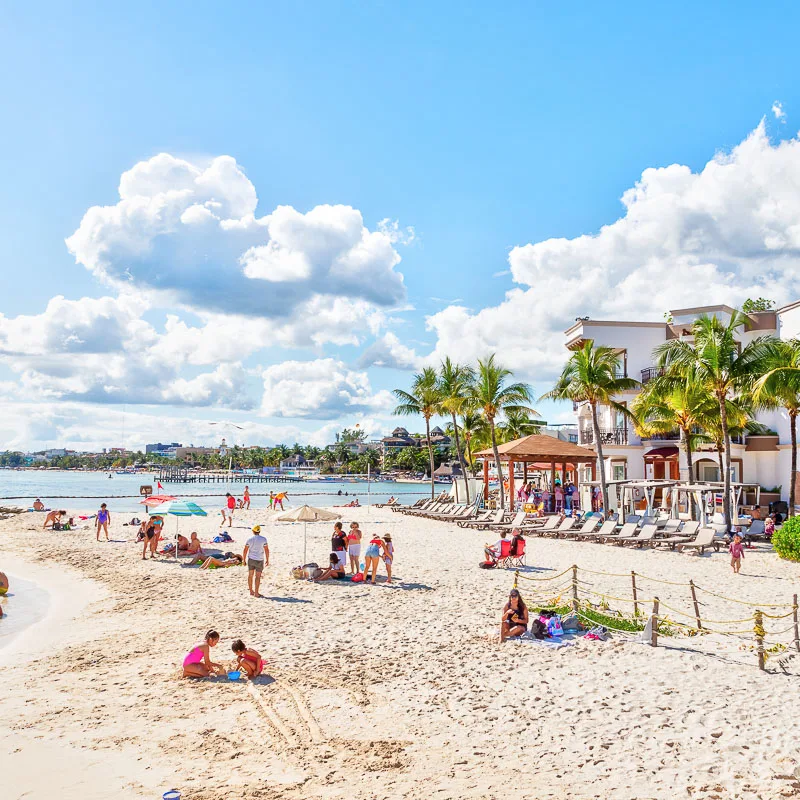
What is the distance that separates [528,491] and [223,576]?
23.8 m

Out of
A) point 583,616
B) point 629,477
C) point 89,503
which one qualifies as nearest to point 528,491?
point 629,477

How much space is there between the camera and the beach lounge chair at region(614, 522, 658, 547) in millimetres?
22592

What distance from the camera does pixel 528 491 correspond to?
125 feet

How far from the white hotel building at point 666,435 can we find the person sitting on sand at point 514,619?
25.4m

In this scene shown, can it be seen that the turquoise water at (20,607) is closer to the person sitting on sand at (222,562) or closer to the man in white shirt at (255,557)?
the person sitting on sand at (222,562)

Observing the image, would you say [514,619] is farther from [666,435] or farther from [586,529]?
[666,435]

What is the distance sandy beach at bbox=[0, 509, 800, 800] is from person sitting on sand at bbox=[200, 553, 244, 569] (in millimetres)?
4518

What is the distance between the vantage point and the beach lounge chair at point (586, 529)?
2481 centimetres

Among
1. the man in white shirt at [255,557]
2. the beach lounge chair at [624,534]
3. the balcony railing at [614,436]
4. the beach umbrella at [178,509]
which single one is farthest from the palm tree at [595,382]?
the man in white shirt at [255,557]

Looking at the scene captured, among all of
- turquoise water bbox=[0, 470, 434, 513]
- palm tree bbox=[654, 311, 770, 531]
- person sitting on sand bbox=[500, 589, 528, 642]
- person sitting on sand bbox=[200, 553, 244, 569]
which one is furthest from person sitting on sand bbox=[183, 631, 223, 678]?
turquoise water bbox=[0, 470, 434, 513]

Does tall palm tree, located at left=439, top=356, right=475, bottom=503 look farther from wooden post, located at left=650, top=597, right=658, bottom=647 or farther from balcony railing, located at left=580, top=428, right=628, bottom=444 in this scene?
wooden post, located at left=650, top=597, right=658, bottom=647

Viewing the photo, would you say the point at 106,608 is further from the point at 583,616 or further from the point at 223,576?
the point at 583,616

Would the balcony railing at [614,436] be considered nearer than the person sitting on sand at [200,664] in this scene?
No

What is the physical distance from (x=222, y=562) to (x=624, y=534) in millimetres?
13739
